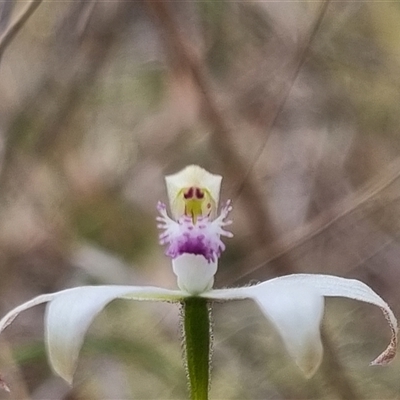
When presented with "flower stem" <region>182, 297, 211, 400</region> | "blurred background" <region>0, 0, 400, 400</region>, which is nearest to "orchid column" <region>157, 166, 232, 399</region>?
"flower stem" <region>182, 297, 211, 400</region>

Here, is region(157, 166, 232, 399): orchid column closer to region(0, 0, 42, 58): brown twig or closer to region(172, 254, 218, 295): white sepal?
region(172, 254, 218, 295): white sepal

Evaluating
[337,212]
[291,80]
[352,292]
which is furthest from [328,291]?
[291,80]

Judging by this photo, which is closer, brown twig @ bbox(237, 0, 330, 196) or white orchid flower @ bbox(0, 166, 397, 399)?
white orchid flower @ bbox(0, 166, 397, 399)

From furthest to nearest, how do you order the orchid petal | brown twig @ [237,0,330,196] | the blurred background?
brown twig @ [237,0,330,196], the blurred background, the orchid petal

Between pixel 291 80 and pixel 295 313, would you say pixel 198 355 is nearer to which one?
pixel 295 313

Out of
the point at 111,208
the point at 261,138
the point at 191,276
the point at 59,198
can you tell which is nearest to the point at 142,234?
the point at 111,208

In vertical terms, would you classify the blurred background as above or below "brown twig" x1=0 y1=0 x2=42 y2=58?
below

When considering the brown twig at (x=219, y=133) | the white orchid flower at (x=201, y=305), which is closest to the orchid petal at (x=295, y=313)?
the white orchid flower at (x=201, y=305)

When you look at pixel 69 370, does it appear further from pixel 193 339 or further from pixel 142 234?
pixel 142 234
